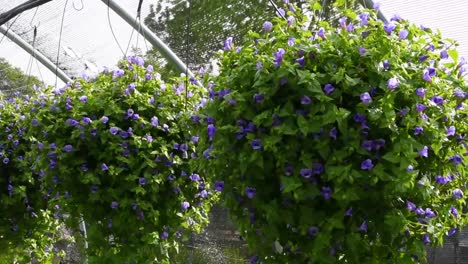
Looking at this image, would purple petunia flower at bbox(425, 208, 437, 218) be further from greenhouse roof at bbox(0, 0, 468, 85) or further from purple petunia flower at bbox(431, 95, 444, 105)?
greenhouse roof at bbox(0, 0, 468, 85)

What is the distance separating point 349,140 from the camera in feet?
6.56

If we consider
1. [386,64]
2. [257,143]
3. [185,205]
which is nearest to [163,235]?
→ [185,205]

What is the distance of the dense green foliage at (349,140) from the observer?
1.99 meters

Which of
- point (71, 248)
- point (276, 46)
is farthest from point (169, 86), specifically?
point (71, 248)

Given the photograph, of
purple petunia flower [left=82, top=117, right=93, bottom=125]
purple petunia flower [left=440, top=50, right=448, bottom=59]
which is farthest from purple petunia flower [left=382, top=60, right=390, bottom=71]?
purple petunia flower [left=82, top=117, right=93, bottom=125]

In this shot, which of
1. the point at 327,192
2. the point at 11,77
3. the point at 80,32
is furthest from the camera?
the point at 11,77

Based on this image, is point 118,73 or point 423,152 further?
point 118,73

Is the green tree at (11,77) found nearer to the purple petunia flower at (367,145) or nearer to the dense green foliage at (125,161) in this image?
the dense green foliage at (125,161)

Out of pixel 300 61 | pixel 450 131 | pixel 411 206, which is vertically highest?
pixel 300 61

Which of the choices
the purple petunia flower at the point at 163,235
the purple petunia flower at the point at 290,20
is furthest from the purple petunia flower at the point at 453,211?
the purple petunia flower at the point at 163,235

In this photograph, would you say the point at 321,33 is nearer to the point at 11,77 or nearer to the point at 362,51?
the point at 362,51

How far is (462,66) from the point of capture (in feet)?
7.07

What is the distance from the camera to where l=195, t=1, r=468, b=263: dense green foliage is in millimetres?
1989

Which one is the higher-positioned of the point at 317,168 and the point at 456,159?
the point at 317,168
